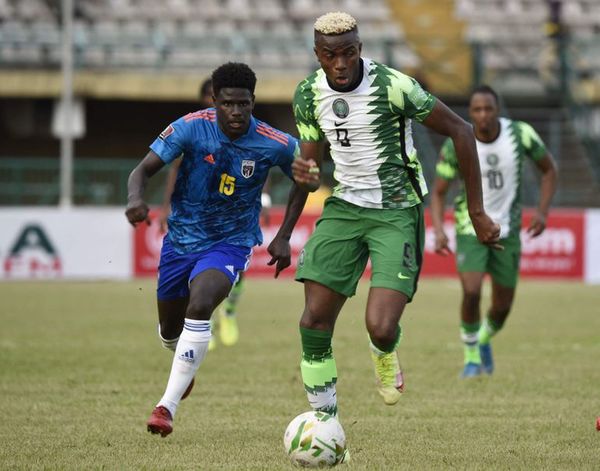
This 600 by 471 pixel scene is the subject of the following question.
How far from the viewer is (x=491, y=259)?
11.1m

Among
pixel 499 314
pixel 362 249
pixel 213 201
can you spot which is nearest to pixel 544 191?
pixel 499 314

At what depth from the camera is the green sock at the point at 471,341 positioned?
1102 cm

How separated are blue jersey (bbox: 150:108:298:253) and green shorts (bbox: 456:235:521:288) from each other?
325cm

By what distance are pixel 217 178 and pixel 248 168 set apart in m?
0.20

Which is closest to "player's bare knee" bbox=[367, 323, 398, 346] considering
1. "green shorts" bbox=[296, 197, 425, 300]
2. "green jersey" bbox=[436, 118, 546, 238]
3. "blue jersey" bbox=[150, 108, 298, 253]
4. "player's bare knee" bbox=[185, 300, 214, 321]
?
"green shorts" bbox=[296, 197, 425, 300]

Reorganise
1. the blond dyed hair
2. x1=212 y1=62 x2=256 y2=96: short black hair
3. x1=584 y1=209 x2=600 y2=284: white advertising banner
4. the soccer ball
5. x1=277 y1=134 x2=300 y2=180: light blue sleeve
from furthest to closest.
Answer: x1=584 y1=209 x2=600 y2=284: white advertising banner, x1=277 y1=134 x2=300 y2=180: light blue sleeve, x1=212 y1=62 x2=256 y2=96: short black hair, the blond dyed hair, the soccer ball

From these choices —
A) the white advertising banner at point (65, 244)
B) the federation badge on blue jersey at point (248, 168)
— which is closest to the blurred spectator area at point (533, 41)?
the white advertising banner at point (65, 244)

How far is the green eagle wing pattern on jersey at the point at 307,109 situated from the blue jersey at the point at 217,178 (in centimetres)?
66

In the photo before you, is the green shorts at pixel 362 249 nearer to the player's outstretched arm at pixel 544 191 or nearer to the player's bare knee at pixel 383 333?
the player's bare knee at pixel 383 333

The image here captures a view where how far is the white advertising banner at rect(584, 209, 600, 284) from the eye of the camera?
23500 mm

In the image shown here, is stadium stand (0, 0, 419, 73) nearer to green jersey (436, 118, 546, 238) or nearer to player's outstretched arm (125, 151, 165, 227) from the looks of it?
green jersey (436, 118, 546, 238)

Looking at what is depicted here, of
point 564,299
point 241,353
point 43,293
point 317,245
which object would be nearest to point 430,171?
point 564,299

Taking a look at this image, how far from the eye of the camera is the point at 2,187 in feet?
86.1

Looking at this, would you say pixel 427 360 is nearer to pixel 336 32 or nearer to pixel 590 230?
pixel 336 32
